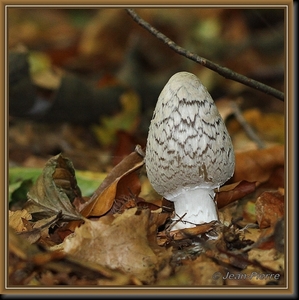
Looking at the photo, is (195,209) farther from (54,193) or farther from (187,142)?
(54,193)

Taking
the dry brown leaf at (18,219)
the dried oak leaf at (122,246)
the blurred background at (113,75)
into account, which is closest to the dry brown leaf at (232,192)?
the dried oak leaf at (122,246)

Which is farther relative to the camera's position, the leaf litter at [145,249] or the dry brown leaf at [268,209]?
the dry brown leaf at [268,209]

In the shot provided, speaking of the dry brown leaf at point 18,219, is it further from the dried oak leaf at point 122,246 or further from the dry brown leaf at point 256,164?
the dry brown leaf at point 256,164

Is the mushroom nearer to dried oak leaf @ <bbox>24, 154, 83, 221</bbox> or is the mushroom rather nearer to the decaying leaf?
the decaying leaf

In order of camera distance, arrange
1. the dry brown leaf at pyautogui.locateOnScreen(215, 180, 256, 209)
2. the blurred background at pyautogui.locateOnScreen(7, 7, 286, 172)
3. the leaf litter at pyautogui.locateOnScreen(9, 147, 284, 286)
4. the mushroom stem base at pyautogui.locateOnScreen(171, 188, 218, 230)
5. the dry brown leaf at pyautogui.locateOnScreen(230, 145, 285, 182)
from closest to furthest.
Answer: the leaf litter at pyautogui.locateOnScreen(9, 147, 284, 286) < the mushroom stem base at pyautogui.locateOnScreen(171, 188, 218, 230) < the dry brown leaf at pyautogui.locateOnScreen(215, 180, 256, 209) < the dry brown leaf at pyautogui.locateOnScreen(230, 145, 285, 182) < the blurred background at pyautogui.locateOnScreen(7, 7, 286, 172)

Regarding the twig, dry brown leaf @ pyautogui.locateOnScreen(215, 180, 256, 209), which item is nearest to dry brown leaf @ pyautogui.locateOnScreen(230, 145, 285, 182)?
dry brown leaf @ pyautogui.locateOnScreen(215, 180, 256, 209)
